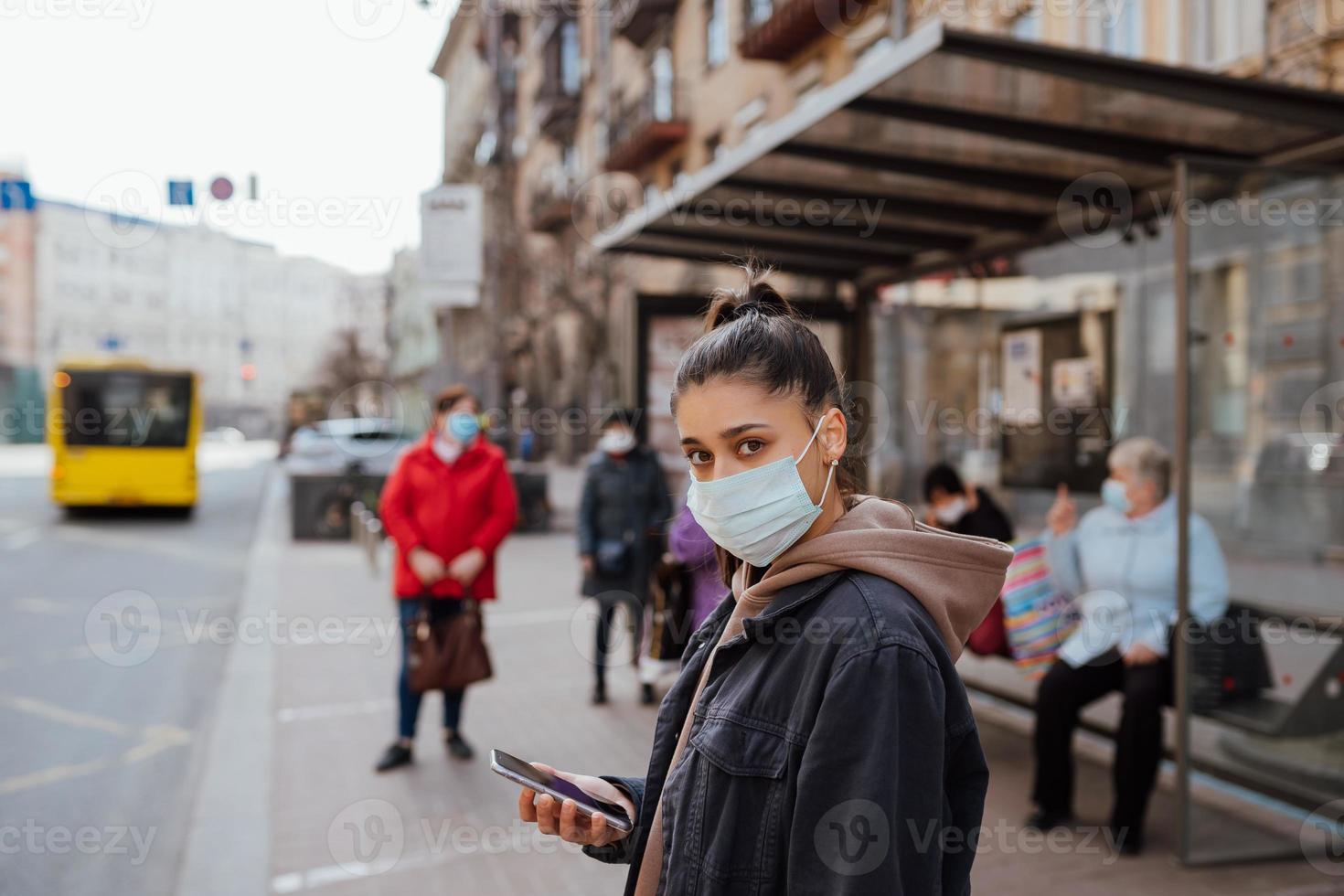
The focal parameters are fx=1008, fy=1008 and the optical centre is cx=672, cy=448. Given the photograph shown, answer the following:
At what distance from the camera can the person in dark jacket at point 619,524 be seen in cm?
636

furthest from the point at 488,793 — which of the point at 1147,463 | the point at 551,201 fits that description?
the point at 551,201

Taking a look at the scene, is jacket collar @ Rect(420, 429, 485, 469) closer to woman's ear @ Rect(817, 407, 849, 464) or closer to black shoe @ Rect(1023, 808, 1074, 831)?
black shoe @ Rect(1023, 808, 1074, 831)

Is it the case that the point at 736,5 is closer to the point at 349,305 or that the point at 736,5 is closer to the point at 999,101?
the point at 349,305

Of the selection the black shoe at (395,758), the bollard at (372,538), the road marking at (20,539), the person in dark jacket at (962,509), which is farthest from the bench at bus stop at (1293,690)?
the road marking at (20,539)

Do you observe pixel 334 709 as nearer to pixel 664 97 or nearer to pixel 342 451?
pixel 342 451

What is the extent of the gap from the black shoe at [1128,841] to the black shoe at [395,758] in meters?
3.36

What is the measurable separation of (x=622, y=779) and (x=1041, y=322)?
511cm

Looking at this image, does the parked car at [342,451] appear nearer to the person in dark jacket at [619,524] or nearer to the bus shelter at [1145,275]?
the person in dark jacket at [619,524]

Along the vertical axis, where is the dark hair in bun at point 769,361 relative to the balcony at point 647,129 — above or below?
below

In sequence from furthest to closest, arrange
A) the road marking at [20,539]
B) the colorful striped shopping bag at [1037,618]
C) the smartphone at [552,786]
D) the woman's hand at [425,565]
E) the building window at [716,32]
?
the building window at [716,32]
the road marking at [20,539]
the woman's hand at [425,565]
the colorful striped shopping bag at [1037,618]
the smartphone at [552,786]

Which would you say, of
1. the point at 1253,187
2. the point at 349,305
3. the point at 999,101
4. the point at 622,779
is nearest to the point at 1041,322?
the point at 1253,187

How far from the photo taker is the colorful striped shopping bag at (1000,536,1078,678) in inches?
188

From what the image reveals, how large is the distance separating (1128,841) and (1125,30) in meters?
9.85

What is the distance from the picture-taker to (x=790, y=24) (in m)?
17.5
